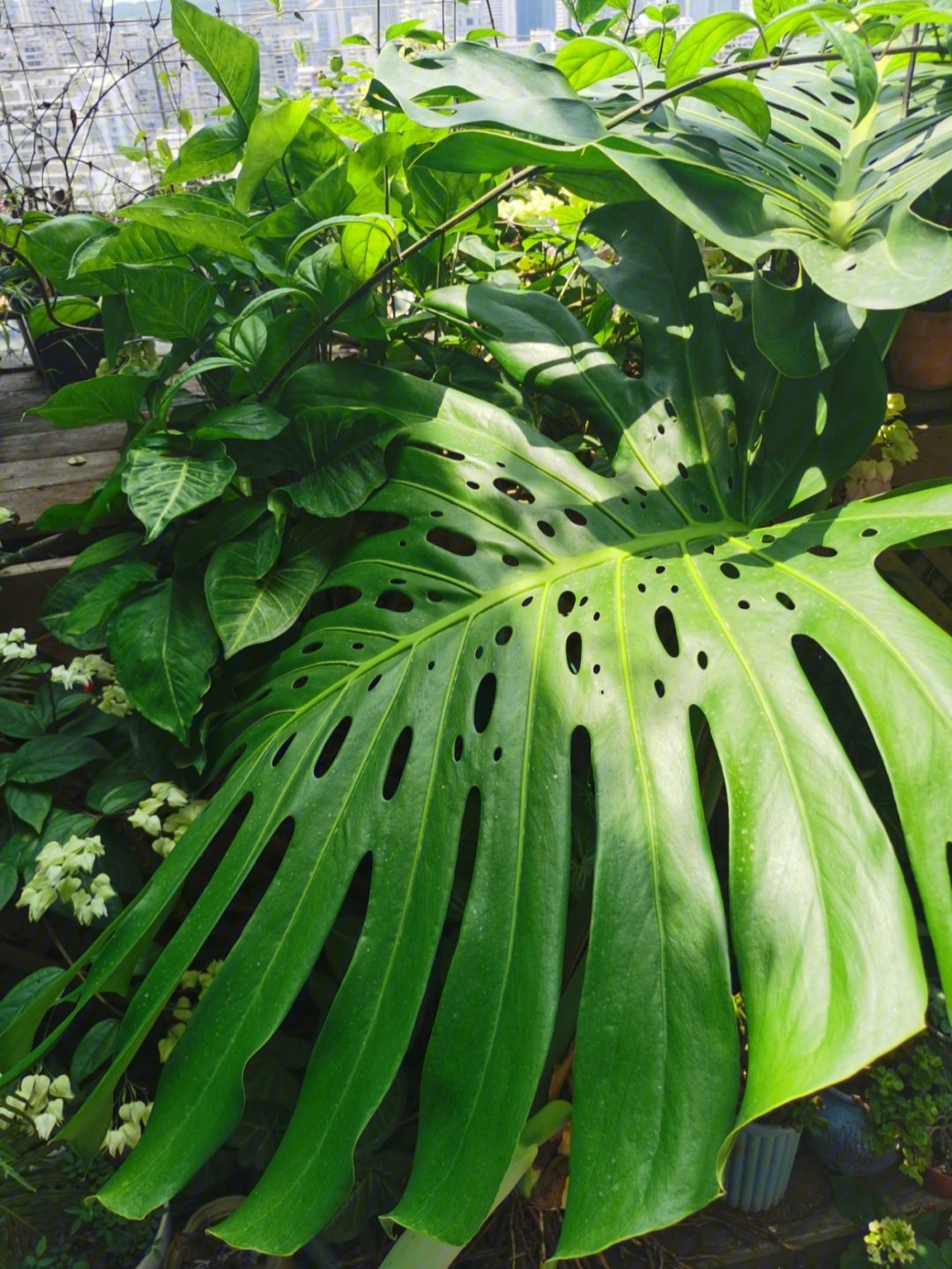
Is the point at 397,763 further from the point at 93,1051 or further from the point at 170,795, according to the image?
the point at 93,1051

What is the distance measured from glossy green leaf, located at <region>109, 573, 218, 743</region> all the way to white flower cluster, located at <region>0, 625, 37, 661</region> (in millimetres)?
108

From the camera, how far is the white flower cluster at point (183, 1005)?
0.83m

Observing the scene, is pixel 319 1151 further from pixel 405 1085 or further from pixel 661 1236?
pixel 661 1236

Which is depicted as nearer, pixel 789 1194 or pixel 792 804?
pixel 792 804

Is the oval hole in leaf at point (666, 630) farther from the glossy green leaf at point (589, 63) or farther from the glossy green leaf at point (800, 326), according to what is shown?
the glossy green leaf at point (589, 63)

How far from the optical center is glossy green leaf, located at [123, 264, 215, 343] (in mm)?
913

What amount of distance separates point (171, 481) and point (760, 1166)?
4.21 feet

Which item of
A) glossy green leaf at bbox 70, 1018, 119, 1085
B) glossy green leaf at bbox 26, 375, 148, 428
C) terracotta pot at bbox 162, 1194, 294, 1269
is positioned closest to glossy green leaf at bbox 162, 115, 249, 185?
glossy green leaf at bbox 26, 375, 148, 428

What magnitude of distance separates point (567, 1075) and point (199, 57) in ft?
4.04

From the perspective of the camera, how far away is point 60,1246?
87 centimetres

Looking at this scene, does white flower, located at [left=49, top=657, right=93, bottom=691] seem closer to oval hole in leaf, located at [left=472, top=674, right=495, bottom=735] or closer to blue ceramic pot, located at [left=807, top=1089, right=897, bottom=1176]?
oval hole in leaf, located at [left=472, top=674, right=495, bottom=735]

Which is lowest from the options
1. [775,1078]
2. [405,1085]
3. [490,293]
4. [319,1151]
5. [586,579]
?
[405,1085]

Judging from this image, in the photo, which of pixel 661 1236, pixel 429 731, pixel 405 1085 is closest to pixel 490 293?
pixel 429 731

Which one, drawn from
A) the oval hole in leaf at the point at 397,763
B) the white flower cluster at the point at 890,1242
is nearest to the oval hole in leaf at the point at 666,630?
the oval hole in leaf at the point at 397,763
